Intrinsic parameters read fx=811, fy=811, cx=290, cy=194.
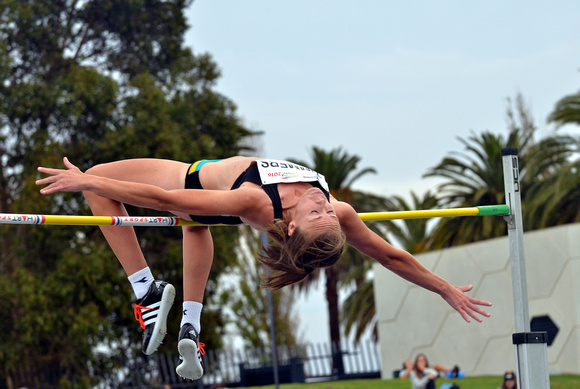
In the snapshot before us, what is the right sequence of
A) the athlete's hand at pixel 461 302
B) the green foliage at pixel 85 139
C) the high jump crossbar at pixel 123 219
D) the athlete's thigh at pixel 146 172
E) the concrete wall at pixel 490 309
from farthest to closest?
the green foliage at pixel 85 139 < the concrete wall at pixel 490 309 < the athlete's hand at pixel 461 302 < the athlete's thigh at pixel 146 172 < the high jump crossbar at pixel 123 219

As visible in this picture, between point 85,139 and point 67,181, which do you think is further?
point 85,139

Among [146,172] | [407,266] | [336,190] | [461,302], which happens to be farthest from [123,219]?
[336,190]

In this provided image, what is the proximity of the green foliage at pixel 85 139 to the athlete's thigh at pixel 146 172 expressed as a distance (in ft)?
46.1

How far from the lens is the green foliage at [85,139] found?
720 inches

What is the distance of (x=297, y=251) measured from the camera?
4.07 m

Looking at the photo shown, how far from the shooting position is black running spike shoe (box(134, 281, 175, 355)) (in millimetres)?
4609

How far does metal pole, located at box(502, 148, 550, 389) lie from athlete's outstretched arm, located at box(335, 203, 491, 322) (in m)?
0.43

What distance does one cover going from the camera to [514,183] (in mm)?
5098

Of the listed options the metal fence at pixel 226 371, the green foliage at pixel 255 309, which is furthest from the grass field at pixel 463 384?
the green foliage at pixel 255 309

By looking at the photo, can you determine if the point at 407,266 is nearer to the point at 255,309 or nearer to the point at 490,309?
the point at 490,309

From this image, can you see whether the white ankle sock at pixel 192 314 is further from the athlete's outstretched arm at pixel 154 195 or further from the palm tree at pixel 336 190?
the palm tree at pixel 336 190

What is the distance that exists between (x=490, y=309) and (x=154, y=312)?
47.5 ft

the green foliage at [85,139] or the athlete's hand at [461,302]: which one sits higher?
the green foliage at [85,139]

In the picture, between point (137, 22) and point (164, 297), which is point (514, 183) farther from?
point (137, 22)
